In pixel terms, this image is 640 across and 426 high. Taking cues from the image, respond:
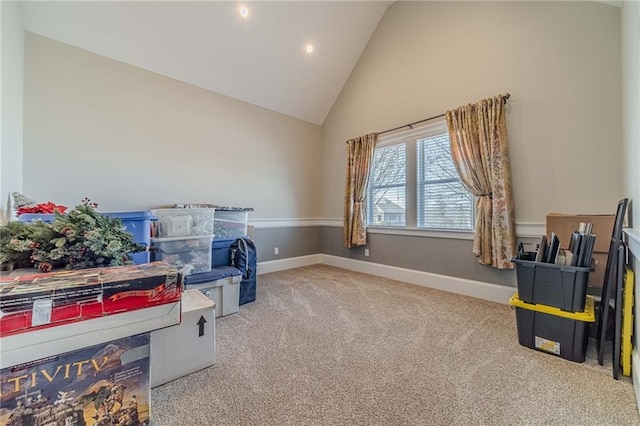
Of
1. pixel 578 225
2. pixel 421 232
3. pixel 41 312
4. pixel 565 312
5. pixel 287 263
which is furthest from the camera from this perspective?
pixel 287 263

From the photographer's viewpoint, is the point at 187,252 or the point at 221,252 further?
the point at 221,252

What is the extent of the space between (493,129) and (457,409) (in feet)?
8.56

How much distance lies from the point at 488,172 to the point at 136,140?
3.94 metres

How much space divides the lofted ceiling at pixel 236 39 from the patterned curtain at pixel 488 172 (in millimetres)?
2158

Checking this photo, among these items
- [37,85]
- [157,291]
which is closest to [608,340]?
[157,291]

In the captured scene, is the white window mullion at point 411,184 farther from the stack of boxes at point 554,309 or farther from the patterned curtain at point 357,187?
the stack of boxes at point 554,309

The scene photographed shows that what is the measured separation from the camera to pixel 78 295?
83 centimetres

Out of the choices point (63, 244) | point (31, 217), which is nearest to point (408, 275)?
point (63, 244)

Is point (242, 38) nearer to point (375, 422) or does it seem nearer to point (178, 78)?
point (178, 78)

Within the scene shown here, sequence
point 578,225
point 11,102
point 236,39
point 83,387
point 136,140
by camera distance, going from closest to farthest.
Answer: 1. point 83,387
2. point 11,102
3. point 578,225
4. point 136,140
5. point 236,39

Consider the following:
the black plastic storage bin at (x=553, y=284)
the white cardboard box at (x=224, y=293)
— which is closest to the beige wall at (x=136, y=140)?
the white cardboard box at (x=224, y=293)

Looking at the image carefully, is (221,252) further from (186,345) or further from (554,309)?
(554,309)

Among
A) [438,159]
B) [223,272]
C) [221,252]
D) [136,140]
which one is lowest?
[223,272]

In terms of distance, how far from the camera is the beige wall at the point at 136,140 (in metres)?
2.43
